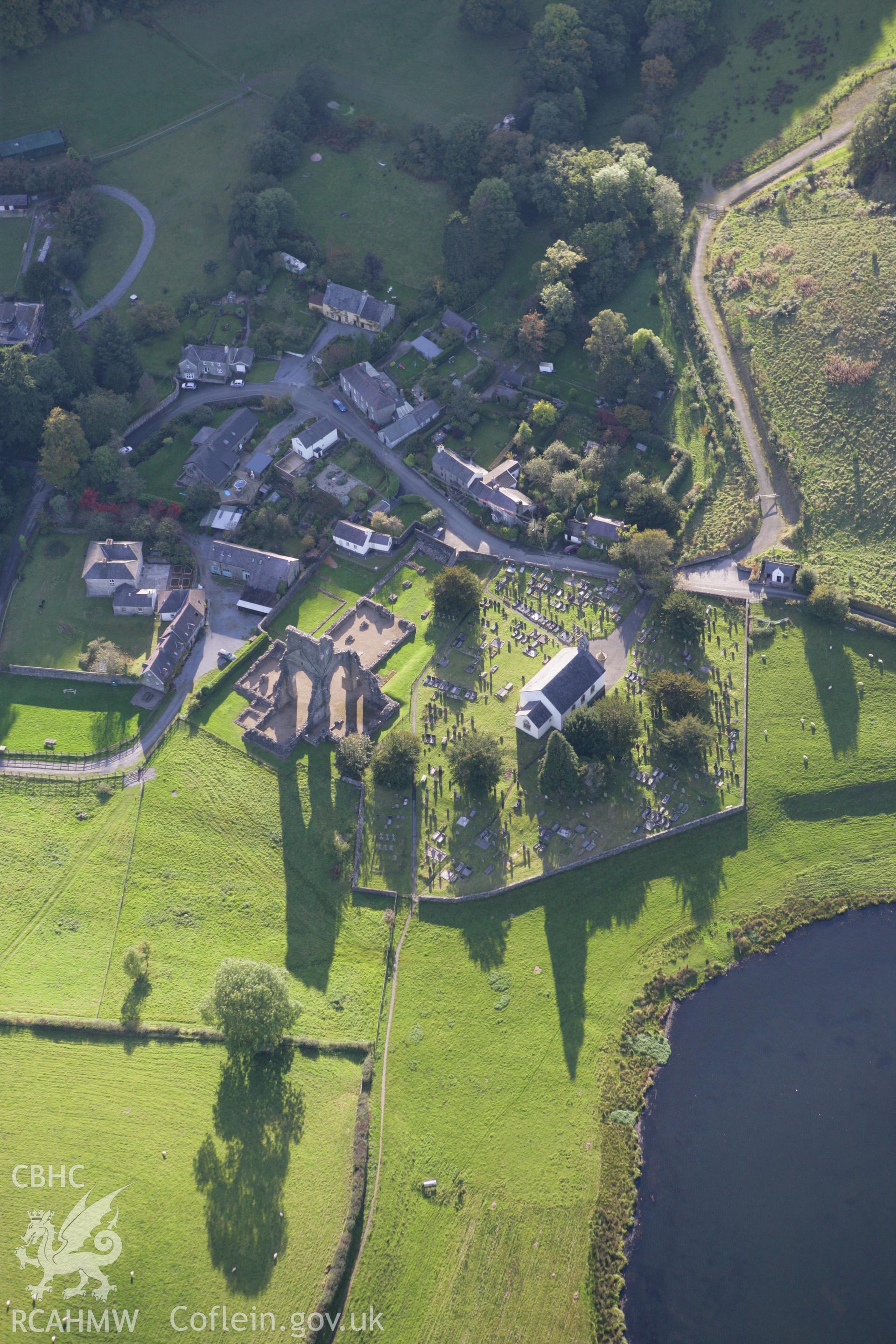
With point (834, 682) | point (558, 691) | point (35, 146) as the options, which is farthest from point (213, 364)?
point (834, 682)

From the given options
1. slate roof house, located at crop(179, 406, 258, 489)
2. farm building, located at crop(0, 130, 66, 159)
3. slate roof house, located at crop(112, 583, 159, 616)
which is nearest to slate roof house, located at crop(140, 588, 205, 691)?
slate roof house, located at crop(112, 583, 159, 616)

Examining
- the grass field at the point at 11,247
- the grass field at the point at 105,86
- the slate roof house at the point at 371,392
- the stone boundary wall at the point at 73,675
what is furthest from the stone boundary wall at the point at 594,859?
the grass field at the point at 105,86

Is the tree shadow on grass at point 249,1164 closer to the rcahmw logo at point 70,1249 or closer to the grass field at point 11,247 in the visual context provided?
the rcahmw logo at point 70,1249

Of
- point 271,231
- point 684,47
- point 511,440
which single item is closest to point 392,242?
point 271,231

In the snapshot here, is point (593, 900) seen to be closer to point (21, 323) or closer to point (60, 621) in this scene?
point (60, 621)

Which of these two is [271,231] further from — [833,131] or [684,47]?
[833,131]

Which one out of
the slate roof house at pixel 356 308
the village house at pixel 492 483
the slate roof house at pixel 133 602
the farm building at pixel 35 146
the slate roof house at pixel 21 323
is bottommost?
the slate roof house at pixel 133 602
